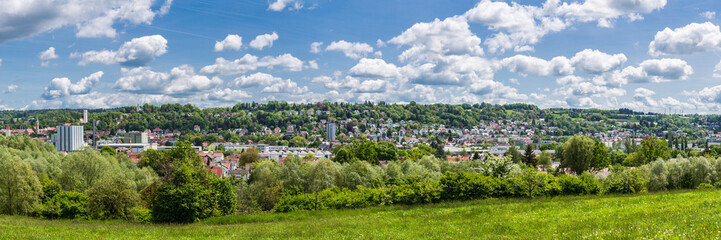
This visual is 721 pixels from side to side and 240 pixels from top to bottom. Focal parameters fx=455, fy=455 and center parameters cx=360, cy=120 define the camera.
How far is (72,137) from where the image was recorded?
190m

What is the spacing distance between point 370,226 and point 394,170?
3708 centimetres

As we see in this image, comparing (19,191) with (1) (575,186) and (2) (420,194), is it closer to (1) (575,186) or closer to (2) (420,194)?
(2) (420,194)

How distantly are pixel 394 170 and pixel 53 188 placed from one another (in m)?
32.1

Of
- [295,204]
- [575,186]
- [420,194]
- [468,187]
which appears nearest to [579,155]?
[575,186]

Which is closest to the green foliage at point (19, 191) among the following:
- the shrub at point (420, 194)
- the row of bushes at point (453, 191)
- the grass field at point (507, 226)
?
the row of bushes at point (453, 191)

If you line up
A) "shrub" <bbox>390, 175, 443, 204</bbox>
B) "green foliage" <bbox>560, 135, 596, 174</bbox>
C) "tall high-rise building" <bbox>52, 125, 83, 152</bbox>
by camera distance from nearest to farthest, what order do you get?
"shrub" <bbox>390, 175, 443, 204</bbox> → "green foliage" <bbox>560, 135, 596, 174</bbox> → "tall high-rise building" <bbox>52, 125, 83, 152</bbox>

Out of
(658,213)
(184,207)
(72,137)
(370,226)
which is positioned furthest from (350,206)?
(72,137)

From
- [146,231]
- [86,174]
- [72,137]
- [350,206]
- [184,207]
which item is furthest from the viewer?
[72,137]

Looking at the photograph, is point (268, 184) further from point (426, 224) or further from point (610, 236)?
point (610, 236)

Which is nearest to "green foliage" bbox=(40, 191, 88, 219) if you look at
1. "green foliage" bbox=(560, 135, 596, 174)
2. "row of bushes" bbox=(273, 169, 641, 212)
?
"row of bushes" bbox=(273, 169, 641, 212)

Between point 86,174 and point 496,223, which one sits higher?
point 496,223

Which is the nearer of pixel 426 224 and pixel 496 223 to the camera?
pixel 496 223

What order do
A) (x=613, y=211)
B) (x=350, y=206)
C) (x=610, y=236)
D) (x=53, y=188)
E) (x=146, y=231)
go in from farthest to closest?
1. (x=53, y=188)
2. (x=350, y=206)
3. (x=146, y=231)
4. (x=613, y=211)
5. (x=610, y=236)

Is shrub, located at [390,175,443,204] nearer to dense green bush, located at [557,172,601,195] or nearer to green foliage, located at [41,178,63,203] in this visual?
dense green bush, located at [557,172,601,195]
